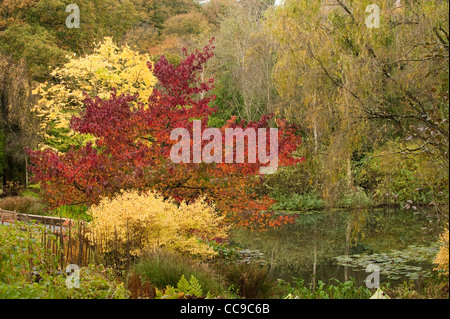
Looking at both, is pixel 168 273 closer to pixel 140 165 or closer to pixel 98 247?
pixel 98 247

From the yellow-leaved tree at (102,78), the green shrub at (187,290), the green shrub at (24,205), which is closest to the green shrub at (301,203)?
the yellow-leaved tree at (102,78)

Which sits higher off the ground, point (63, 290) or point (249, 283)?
point (63, 290)

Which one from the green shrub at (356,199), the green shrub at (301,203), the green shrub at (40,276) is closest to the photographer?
the green shrub at (40,276)

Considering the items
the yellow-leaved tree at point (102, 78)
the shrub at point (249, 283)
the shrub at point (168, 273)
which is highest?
the yellow-leaved tree at point (102, 78)

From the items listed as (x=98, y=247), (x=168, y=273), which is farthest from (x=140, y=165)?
(x=168, y=273)

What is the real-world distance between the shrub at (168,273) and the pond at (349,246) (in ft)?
10.2

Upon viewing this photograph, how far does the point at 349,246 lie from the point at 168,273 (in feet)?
23.3

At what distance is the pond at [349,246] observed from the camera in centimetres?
904

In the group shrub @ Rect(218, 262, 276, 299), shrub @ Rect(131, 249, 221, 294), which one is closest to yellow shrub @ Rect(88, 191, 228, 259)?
shrub @ Rect(131, 249, 221, 294)

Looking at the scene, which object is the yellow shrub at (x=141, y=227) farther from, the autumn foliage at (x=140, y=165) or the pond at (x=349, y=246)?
the pond at (x=349, y=246)

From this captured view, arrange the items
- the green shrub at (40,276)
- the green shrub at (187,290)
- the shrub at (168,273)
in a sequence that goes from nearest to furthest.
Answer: the green shrub at (40,276), the green shrub at (187,290), the shrub at (168,273)

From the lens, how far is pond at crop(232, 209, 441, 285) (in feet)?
29.7

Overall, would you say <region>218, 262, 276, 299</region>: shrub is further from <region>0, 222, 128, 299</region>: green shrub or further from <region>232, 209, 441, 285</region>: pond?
<region>232, 209, 441, 285</region>: pond

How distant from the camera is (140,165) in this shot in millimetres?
8734
